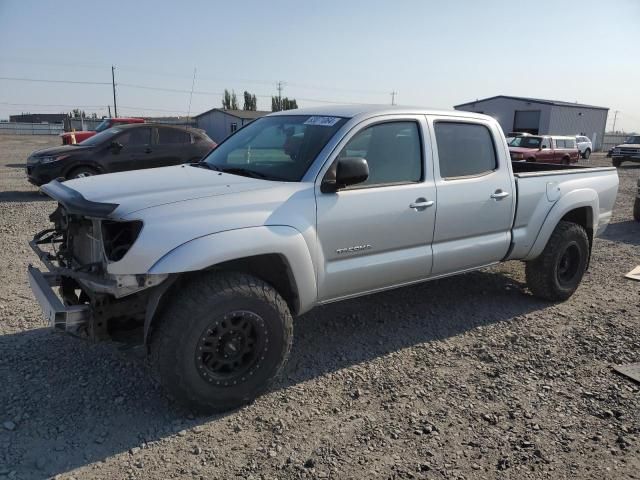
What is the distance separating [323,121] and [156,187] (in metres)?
1.37

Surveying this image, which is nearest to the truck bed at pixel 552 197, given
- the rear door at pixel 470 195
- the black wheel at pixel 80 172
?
the rear door at pixel 470 195

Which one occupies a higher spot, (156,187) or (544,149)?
(156,187)

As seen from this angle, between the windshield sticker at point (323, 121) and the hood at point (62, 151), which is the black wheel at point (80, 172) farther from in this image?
the windshield sticker at point (323, 121)

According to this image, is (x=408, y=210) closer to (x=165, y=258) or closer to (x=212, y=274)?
(x=212, y=274)

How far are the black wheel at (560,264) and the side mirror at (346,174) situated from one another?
271cm

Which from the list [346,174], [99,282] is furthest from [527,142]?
[99,282]

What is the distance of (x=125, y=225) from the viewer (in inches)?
122

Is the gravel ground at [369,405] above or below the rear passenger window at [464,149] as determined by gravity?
below

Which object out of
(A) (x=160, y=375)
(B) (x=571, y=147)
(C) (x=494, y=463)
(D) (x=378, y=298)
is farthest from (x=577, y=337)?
(B) (x=571, y=147)

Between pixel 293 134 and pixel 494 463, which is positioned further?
pixel 293 134

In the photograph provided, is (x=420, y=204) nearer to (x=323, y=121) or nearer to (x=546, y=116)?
(x=323, y=121)

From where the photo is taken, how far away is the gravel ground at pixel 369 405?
2.88m

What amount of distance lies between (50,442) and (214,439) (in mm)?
914

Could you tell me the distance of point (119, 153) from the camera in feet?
36.9
